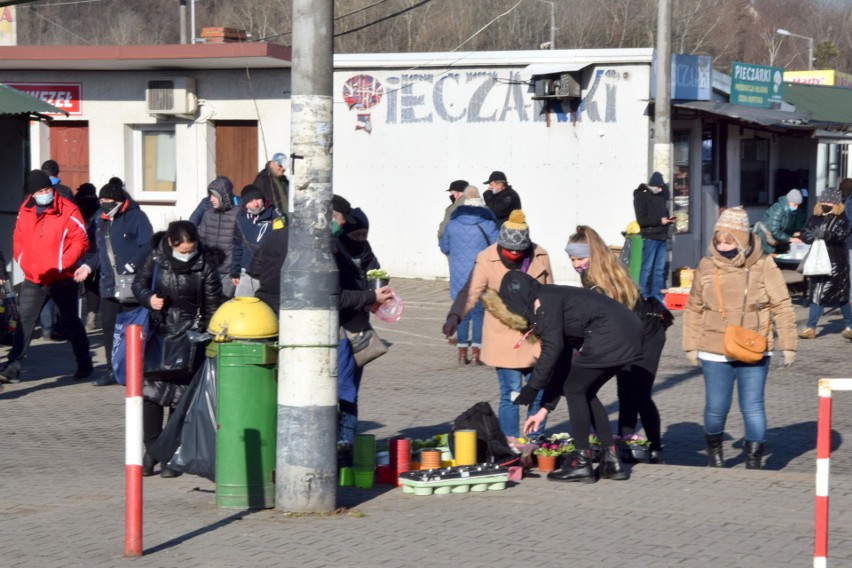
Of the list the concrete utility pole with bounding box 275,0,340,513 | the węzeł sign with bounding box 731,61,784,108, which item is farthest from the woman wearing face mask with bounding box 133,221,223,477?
the węzeł sign with bounding box 731,61,784,108

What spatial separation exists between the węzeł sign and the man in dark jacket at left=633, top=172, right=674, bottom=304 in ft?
16.7

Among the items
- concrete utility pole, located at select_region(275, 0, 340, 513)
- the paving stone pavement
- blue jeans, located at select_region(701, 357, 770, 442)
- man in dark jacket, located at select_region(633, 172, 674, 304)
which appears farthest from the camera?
man in dark jacket, located at select_region(633, 172, 674, 304)

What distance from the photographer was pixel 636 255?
19.0m

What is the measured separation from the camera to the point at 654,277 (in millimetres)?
19172

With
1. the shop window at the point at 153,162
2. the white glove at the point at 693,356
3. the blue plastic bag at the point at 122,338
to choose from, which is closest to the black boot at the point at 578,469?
the white glove at the point at 693,356

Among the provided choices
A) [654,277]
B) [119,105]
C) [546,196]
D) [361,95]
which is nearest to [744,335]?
[654,277]

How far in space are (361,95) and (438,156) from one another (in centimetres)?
176

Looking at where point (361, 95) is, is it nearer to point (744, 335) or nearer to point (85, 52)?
point (85, 52)

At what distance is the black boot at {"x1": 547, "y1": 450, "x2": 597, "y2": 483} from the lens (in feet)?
26.6

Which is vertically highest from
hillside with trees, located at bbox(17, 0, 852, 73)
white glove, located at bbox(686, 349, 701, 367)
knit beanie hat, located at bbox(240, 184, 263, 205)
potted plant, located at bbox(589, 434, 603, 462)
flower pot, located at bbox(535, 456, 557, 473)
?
hillside with trees, located at bbox(17, 0, 852, 73)

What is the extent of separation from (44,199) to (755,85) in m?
15.2

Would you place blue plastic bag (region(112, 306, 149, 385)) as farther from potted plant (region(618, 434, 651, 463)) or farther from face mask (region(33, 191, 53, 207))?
face mask (region(33, 191, 53, 207))

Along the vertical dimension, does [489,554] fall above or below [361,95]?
below

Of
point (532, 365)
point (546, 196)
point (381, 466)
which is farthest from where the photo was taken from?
point (546, 196)
